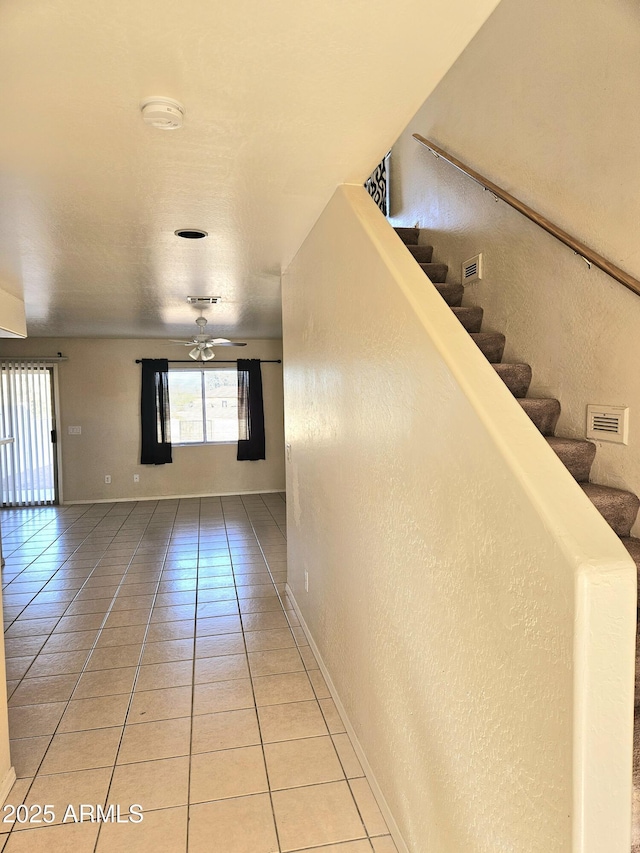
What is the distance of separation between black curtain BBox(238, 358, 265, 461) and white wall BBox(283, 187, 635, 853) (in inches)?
219

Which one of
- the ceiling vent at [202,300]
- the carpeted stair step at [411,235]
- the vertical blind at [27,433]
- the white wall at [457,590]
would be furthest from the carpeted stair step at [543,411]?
the vertical blind at [27,433]

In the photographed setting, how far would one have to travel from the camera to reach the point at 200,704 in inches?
102

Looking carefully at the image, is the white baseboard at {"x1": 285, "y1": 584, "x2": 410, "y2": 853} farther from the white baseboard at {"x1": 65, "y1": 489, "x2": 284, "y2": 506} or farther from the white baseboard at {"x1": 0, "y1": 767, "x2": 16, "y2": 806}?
the white baseboard at {"x1": 65, "y1": 489, "x2": 284, "y2": 506}

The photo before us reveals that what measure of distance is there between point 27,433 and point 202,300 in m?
4.19

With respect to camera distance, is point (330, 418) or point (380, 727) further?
point (330, 418)

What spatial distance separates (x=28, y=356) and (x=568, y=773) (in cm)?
799

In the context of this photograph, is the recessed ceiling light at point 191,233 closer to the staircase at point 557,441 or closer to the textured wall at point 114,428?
the staircase at point 557,441

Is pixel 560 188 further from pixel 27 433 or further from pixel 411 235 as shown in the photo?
pixel 27 433

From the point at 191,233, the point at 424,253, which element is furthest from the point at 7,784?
the point at 424,253

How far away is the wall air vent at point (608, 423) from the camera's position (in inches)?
81.4

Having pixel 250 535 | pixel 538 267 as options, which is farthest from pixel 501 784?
pixel 250 535

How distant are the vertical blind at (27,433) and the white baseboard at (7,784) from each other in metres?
5.95

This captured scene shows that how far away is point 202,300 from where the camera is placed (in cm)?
468

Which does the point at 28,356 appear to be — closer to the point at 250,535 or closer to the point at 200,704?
the point at 250,535
